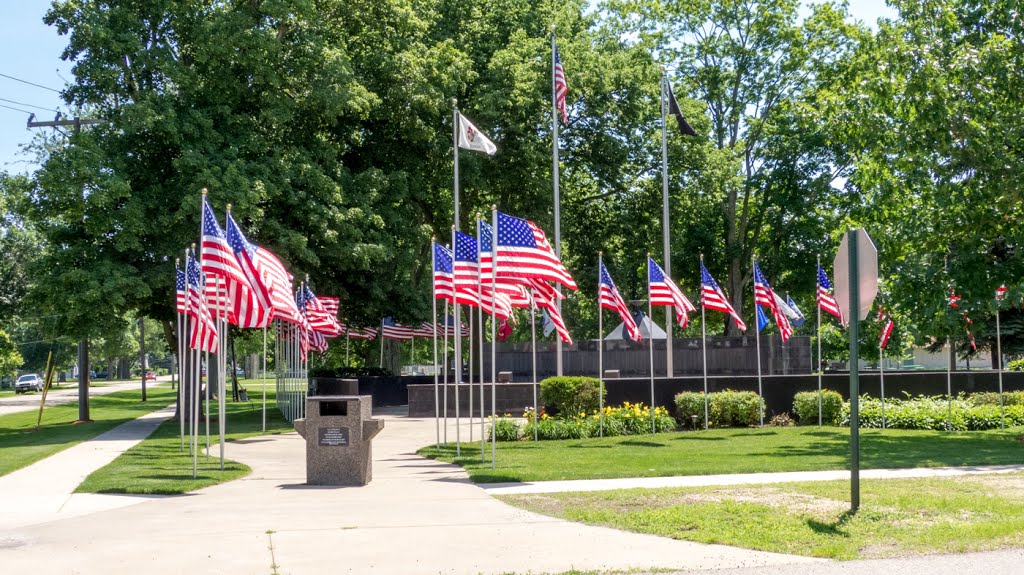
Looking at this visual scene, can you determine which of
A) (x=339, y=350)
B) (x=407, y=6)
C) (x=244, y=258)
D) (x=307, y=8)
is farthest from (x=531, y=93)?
(x=339, y=350)

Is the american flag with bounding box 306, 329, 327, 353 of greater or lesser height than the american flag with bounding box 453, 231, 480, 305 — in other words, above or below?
below

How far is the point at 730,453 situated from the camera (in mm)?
19656

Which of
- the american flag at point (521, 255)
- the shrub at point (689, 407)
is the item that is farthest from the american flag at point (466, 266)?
the shrub at point (689, 407)

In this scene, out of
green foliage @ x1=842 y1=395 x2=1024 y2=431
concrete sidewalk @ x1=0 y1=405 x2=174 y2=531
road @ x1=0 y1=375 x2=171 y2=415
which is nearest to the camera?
concrete sidewalk @ x1=0 y1=405 x2=174 y2=531

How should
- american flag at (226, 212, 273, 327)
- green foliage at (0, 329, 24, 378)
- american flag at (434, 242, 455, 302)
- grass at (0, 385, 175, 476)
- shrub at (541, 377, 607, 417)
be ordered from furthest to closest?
green foliage at (0, 329, 24, 378), shrub at (541, 377, 607, 417), grass at (0, 385, 175, 476), american flag at (434, 242, 455, 302), american flag at (226, 212, 273, 327)

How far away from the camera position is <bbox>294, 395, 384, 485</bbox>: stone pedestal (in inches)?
605

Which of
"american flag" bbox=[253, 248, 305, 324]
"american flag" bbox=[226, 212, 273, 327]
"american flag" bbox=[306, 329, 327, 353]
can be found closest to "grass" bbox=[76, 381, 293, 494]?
"american flag" bbox=[226, 212, 273, 327]

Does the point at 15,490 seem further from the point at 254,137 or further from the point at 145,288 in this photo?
the point at 254,137

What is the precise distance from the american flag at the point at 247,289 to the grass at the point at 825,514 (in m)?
6.57

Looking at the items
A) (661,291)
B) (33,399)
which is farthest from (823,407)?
(33,399)

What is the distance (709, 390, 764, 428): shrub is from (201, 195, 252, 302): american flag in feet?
46.8

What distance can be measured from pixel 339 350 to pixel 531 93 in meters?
32.1

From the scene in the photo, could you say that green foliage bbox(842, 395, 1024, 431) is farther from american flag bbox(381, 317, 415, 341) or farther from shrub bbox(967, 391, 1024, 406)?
american flag bbox(381, 317, 415, 341)

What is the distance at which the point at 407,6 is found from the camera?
36656 millimetres
